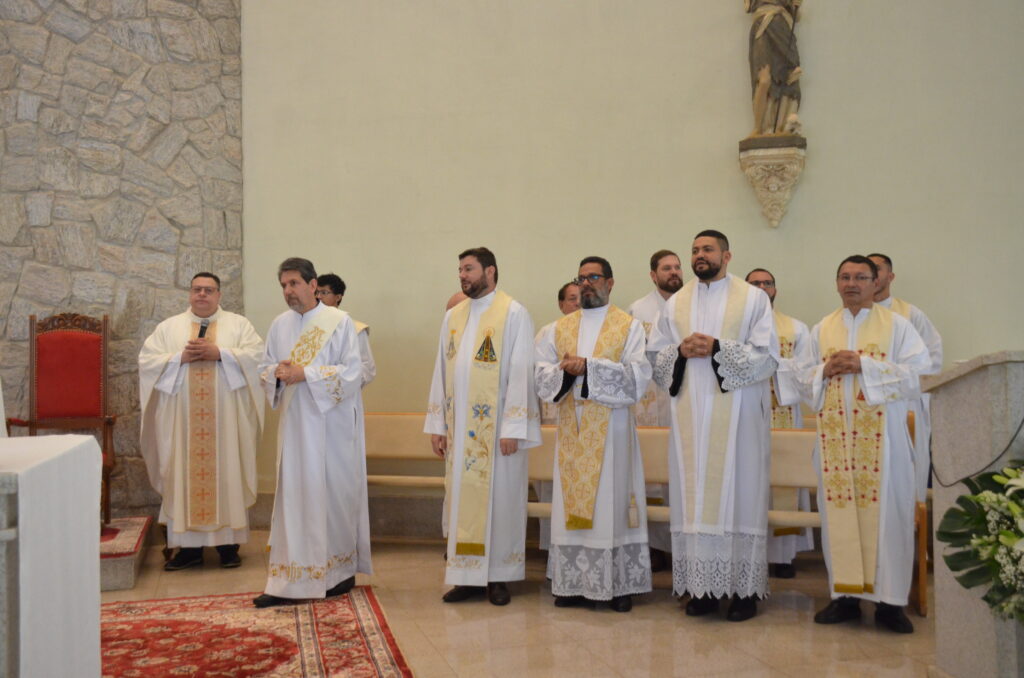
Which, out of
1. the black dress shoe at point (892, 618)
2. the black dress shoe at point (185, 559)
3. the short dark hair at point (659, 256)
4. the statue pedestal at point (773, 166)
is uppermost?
the statue pedestal at point (773, 166)

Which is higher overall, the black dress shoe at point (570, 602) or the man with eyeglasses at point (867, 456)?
the man with eyeglasses at point (867, 456)

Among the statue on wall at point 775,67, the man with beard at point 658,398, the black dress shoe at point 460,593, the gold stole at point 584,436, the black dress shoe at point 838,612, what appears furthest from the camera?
the statue on wall at point 775,67

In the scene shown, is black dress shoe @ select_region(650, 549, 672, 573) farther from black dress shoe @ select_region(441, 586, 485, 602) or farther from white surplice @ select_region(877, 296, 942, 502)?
white surplice @ select_region(877, 296, 942, 502)

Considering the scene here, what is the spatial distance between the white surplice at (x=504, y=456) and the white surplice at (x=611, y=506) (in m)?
0.18

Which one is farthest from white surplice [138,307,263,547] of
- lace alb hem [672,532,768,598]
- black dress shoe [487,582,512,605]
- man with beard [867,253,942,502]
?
man with beard [867,253,942,502]

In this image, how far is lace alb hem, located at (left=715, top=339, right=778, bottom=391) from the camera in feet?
17.4

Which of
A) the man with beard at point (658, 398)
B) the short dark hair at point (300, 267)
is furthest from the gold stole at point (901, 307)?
the short dark hair at point (300, 267)

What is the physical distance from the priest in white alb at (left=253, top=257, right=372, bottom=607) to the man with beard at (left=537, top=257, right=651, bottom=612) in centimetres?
120

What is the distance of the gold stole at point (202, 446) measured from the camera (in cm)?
686

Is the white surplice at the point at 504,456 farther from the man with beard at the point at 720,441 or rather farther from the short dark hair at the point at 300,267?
the short dark hair at the point at 300,267

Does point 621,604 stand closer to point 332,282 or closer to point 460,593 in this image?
point 460,593

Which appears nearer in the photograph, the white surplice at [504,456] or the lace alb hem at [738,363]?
the lace alb hem at [738,363]

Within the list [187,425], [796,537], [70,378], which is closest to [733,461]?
[796,537]

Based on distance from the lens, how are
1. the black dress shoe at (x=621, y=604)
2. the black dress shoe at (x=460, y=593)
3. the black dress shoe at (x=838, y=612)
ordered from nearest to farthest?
1. the black dress shoe at (x=838, y=612)
2. the black dress shoe at (x=621, y=604)
3. the black dress shoe at (x=460, y=593)
